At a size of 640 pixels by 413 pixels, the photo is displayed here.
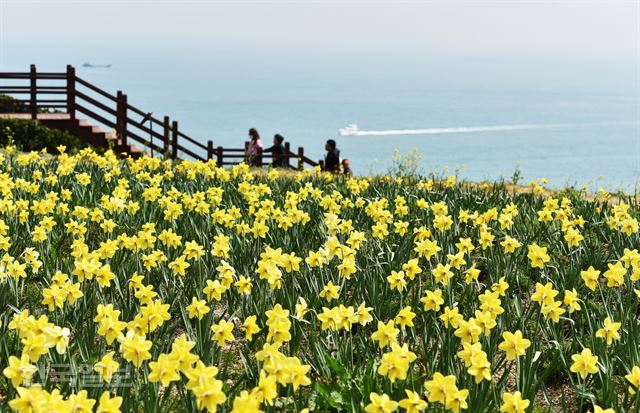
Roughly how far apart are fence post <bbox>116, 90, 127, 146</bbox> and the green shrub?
1.02 metres

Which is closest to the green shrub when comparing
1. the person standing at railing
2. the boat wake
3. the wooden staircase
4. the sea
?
the wooden staircase

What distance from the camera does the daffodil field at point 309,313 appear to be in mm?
2916

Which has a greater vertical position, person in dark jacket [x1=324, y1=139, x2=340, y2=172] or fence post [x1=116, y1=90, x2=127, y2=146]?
fence post [x1=116, y1=90, x2=127, y2=146]

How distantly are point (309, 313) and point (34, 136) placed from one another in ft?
51.4

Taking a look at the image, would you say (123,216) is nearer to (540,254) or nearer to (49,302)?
(49,302)

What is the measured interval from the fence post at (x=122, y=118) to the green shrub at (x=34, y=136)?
3.36 ft

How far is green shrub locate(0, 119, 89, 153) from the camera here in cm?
1821

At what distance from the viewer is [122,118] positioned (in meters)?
19.2

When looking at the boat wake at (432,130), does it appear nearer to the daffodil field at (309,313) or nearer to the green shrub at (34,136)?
the green shrub at (34,136)

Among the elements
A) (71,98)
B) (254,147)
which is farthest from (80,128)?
(254,147)

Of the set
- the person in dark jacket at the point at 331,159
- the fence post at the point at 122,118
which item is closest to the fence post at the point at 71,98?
the fence post at the point at 122,118

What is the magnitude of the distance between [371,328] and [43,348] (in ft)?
6.73

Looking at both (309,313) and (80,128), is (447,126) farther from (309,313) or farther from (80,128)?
(309,313)

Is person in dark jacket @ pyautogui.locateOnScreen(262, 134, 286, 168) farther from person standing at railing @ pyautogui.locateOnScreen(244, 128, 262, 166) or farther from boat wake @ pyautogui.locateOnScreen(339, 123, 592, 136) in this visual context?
boat wake @ pyautogui.locateOnScreen(339, 123, 592, 136)
